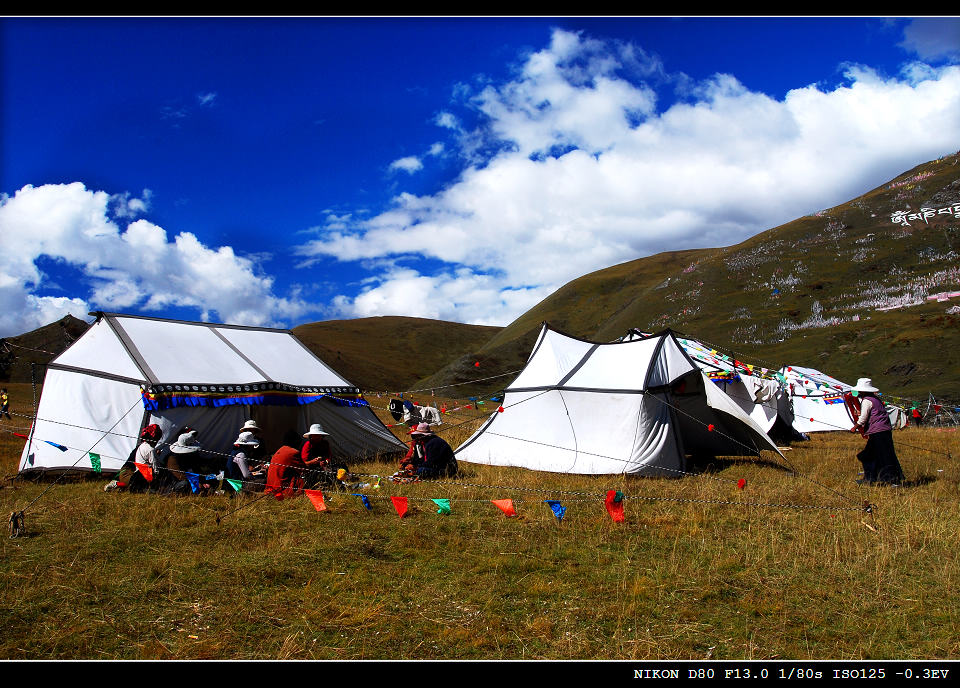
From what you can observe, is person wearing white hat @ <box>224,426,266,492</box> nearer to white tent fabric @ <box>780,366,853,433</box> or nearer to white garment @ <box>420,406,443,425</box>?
white garment @ <box>420,406,443,425</box>

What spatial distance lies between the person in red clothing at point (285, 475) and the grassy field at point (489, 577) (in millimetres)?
522

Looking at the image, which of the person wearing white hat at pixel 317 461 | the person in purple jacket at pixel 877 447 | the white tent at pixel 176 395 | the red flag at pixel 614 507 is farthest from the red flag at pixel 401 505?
the person in purple jacket at pixel 877 447

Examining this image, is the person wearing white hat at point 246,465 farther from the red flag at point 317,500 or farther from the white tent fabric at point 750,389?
the white tent fabric at point 750,389

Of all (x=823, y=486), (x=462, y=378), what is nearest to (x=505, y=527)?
(x=823, y=486)

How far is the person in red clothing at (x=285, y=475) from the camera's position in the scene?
9.66 meters

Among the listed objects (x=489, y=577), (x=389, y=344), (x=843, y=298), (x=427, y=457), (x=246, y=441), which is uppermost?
(x=389, y=344)

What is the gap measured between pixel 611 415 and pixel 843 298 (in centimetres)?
4317

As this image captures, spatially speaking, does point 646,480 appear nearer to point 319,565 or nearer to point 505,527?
point 505,527

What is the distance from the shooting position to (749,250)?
67.8 meters

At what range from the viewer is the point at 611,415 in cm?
1209

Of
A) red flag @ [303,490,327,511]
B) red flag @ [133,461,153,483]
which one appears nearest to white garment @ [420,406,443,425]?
red flag @ [133,461,153,483]

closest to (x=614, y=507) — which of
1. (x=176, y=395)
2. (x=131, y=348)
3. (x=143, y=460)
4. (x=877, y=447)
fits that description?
(x=877, y=447)

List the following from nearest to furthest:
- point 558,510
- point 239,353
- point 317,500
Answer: point 558,510, point 317,500, point 239,353

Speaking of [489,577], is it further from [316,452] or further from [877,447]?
[877,447]
